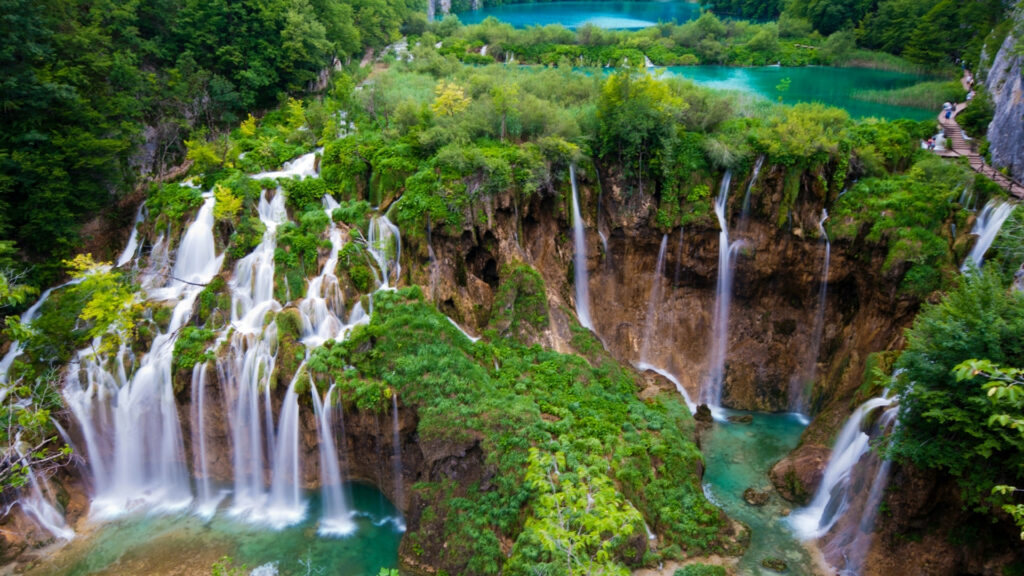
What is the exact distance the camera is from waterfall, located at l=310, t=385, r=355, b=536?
1614 centimetres

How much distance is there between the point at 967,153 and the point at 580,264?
54.6 feet

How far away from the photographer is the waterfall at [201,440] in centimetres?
1683

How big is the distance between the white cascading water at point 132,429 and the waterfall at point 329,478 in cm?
423

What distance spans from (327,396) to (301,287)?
401 centimetres

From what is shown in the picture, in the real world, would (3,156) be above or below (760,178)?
above

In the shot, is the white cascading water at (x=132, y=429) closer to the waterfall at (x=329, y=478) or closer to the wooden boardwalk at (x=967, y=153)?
the waterfall at (x=329, y=478)

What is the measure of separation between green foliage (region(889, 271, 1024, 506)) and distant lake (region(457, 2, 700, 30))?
69133 mm

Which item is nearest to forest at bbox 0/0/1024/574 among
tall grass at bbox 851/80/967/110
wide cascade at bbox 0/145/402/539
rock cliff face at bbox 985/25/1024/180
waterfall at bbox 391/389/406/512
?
wide cascade at bbox 0/145/402/539

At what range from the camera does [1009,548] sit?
467 inches

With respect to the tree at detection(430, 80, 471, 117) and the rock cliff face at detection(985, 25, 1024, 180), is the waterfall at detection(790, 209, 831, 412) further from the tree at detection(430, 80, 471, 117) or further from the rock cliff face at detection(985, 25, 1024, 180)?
the tree at detection(430, 80, 471, 117)

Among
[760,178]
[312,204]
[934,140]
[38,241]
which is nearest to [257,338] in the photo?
[312,204]

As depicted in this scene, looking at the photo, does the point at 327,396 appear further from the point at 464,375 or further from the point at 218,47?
the point at 218,47

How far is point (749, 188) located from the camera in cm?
2106

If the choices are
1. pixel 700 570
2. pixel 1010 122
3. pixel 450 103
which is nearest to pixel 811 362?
pixel 700 570
